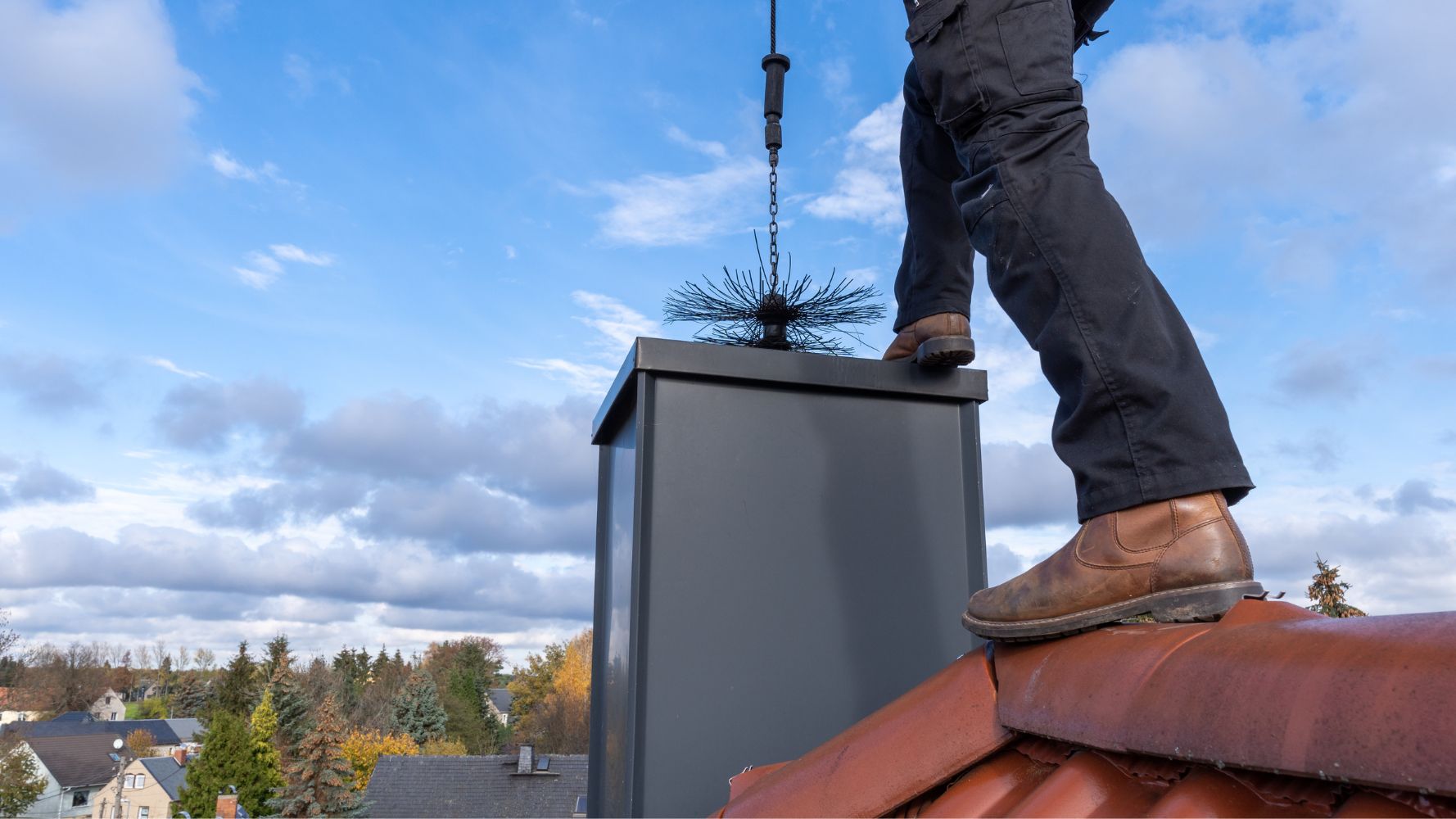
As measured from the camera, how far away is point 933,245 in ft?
6.68

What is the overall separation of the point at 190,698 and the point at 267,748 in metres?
35.3

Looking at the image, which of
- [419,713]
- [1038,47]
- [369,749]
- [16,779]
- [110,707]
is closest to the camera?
[1038,47]

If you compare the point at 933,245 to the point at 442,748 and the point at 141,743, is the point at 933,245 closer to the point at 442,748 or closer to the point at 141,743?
the point at 442,748

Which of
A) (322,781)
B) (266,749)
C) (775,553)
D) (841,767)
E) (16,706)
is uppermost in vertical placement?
(775,553)

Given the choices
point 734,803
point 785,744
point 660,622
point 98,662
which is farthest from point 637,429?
point 98,662

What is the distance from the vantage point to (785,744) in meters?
1.85

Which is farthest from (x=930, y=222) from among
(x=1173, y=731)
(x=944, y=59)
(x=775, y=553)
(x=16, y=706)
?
(x=16, y=706)

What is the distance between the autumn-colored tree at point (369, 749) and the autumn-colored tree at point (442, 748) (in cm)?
47

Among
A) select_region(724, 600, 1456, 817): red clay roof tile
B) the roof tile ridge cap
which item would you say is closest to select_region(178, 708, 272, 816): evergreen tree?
the roof tile ridge cap

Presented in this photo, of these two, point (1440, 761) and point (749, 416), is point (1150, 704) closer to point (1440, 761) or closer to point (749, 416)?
point (1440, 761)

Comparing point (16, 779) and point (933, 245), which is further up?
point (933, 245)

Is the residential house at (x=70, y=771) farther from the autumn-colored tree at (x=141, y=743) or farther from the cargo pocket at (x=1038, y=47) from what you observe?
the cargo pocket at (x=1038, y=47)

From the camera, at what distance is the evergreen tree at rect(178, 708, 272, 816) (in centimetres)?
4272

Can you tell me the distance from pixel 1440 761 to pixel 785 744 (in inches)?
53.9
